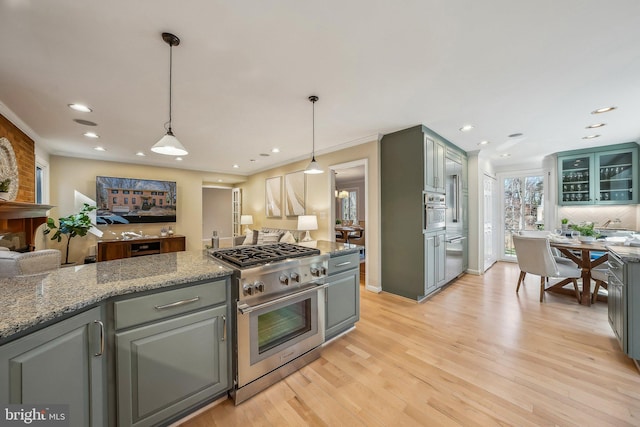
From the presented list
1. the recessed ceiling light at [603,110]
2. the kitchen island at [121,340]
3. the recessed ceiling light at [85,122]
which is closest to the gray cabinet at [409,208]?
the recessed ceiling light at [603,110]

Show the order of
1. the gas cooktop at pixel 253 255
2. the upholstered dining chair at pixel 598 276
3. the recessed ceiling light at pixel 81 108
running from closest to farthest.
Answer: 1. the gas cooktop at pixel 253 255
2. the recessed ceiling light at pixel 81 108
3. the upholstered dining chair at pixel 598 276

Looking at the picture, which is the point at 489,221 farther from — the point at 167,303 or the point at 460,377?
the point at 167,303

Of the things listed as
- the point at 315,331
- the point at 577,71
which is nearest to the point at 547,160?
the point at 577,71

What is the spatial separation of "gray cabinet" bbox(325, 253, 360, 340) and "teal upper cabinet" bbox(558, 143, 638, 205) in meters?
5.15

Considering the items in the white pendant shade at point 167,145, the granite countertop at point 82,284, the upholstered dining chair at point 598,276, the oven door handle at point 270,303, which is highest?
the white pendant shade at point 167,145

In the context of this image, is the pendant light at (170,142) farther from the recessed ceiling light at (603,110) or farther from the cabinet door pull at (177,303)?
the recessed ceiling light at (603,110)

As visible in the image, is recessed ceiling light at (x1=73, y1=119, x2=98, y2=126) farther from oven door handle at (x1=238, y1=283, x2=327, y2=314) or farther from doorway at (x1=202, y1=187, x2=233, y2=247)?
doorway at (x1=202, y1=187, x2=233, y2=247)

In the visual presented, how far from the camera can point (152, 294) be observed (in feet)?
4.22

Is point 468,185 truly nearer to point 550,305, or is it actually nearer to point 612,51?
point 550,305

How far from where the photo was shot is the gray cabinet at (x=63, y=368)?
83cm

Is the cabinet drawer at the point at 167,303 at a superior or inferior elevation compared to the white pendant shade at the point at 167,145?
inferior

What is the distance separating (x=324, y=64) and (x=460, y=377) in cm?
268

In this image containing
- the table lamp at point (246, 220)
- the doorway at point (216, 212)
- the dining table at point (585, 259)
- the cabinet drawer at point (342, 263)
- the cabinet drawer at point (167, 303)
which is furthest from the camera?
the doorway at point (216, 212)

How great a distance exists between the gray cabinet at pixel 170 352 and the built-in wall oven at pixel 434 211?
109 inches
